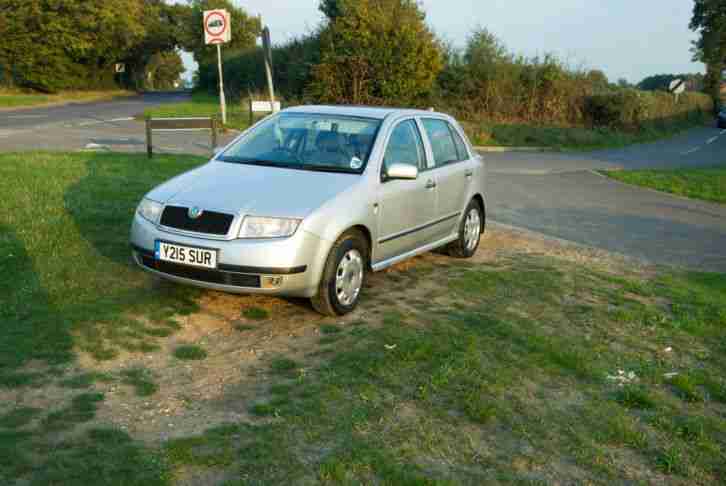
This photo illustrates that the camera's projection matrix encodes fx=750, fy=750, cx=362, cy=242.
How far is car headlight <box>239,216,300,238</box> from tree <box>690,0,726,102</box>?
5940cm

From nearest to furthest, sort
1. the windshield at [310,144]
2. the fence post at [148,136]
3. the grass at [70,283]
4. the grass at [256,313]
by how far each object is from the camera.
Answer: the grass at [70,283], the grass at [256,313], the windshield at [310,144], the fence post at [148,136]

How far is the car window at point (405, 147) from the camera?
6.98 meters

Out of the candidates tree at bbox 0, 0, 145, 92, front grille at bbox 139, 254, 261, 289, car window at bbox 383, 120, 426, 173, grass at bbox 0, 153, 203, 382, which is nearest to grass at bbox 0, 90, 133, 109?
tree at bbox 0, 0, 145, 92

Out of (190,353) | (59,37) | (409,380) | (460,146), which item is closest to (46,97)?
(59,37)

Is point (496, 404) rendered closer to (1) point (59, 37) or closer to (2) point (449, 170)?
(2) point (449, 170)

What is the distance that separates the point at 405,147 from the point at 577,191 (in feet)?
31.2

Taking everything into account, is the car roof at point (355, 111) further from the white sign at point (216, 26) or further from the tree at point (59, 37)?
the tree at point (59, 37)

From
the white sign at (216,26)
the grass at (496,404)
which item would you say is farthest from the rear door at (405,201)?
the white sign at (216,26)

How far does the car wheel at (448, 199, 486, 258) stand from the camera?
8469mm

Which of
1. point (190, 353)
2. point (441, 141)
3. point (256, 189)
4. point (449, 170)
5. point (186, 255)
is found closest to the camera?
point (190, 353)

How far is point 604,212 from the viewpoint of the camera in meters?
12.9

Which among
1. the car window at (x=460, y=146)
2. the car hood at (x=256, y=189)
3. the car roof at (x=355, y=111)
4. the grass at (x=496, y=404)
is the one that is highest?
the car roof at (x=355, y=111)

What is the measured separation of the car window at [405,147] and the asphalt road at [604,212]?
11.8 feet

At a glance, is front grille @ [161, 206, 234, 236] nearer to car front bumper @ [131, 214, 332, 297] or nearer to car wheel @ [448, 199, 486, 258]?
car front bumper @ [131, 214, 332, 297]
